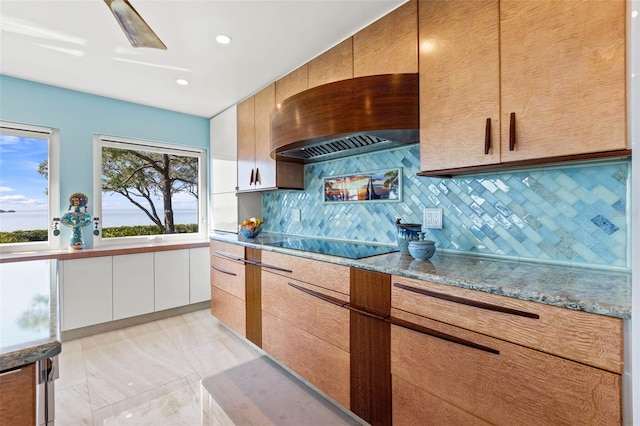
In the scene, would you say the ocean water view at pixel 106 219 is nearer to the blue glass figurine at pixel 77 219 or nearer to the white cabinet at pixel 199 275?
the blue glass figurine at pixel 77 219

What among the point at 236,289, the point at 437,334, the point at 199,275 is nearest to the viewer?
the point at 437,334


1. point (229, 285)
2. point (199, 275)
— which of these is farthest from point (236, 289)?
point (199, 275)

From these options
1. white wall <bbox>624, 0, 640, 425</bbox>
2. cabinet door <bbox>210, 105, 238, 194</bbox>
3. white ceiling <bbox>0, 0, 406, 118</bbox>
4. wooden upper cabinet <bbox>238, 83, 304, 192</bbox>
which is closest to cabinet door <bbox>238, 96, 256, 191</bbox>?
wooden upper cabinet <bbox>238, 83, 304, 192</bbox>

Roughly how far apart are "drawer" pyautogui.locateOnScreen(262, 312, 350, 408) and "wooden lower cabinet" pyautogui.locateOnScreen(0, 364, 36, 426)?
4.37 ft

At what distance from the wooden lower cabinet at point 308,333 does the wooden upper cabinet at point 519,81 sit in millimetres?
996

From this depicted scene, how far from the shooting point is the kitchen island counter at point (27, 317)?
0.58 meters

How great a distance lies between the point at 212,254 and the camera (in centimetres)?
307

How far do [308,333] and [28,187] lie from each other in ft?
10.1

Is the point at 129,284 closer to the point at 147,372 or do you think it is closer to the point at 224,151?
the point at 147,372

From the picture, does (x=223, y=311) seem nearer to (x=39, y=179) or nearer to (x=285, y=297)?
(x=285, y=297)

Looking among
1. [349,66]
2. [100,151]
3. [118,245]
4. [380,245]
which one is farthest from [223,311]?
[349,66]

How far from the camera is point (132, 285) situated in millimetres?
3068

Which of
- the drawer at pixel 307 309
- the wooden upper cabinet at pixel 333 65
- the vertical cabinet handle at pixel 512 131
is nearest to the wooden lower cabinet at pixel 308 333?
the drawer at pixel 307 309

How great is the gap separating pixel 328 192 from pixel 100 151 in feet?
8.39
